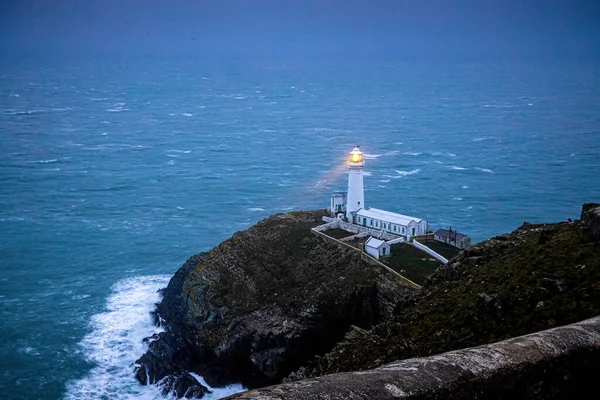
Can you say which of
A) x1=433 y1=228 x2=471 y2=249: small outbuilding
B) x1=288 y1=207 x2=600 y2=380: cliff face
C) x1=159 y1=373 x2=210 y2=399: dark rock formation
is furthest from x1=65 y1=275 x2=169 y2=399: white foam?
x1=433 y1=228 x2=471 y2=249: small outbuilding

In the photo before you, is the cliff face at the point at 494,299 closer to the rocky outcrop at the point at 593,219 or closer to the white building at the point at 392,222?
the rocky outcrop at the point at 593,219

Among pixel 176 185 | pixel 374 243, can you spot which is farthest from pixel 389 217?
pixel 176 185

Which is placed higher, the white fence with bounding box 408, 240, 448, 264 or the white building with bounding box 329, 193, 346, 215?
the white building with bounding box 329, 193, 346, 215

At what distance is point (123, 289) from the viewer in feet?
201

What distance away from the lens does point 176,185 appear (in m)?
96.2

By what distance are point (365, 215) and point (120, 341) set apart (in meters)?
20.2

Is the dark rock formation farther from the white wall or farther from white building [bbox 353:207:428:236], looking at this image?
white building [bbox 353:207:428:236]

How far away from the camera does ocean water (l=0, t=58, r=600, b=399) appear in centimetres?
5281

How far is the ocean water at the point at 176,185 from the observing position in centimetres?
5281

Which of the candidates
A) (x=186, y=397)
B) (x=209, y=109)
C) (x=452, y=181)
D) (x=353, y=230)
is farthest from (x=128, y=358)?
(x=209, y=109)

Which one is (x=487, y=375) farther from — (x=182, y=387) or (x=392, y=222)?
(x=392, y=222)

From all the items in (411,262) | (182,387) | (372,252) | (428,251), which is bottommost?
(182,387)

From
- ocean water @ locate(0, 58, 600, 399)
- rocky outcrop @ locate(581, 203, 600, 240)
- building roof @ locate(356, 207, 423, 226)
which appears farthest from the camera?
building roof @ locate(356, 207, 423, 226)

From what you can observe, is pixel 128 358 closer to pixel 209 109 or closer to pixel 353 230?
pixel 353 230
